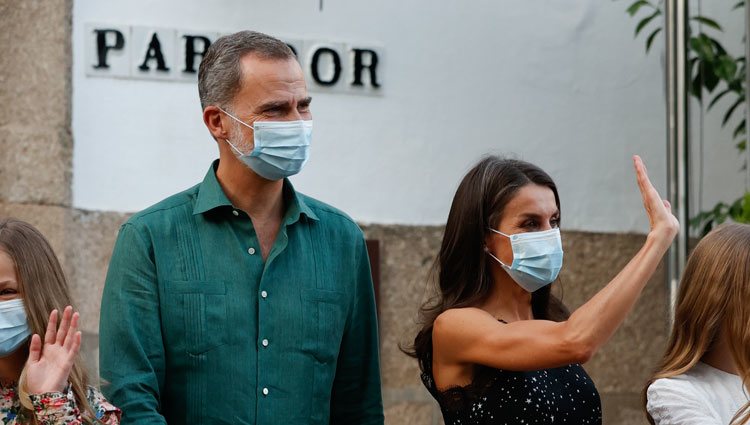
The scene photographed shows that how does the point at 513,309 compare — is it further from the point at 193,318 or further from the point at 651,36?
the point at 651,36

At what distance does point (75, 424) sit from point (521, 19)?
347cm

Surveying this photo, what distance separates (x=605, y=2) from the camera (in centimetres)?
682

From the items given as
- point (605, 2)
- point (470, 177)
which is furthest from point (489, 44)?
point (470, 177)

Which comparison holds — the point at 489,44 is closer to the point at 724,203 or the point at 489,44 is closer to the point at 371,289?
the point at 724,203

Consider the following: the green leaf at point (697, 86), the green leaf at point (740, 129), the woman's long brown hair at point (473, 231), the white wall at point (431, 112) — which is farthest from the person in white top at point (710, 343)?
the green leaf at point (740, 129)

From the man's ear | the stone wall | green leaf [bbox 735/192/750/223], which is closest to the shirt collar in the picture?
the man's ear

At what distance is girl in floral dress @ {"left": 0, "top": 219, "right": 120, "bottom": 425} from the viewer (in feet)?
12.6

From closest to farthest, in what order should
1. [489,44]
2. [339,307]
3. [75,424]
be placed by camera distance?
1. [75,424]
2. [339,307]
3. [489,44]

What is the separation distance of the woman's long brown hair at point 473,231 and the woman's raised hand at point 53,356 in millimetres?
966

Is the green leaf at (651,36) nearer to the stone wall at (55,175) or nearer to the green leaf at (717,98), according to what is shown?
the green leaf at (717,98)

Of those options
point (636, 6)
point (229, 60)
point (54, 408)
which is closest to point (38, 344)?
point (54, 408)

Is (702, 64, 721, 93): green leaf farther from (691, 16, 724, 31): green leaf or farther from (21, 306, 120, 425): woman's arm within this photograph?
(21, 306, 120, 425): woman's arm

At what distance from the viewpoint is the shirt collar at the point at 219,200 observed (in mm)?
4109

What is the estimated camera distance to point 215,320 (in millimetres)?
4008
